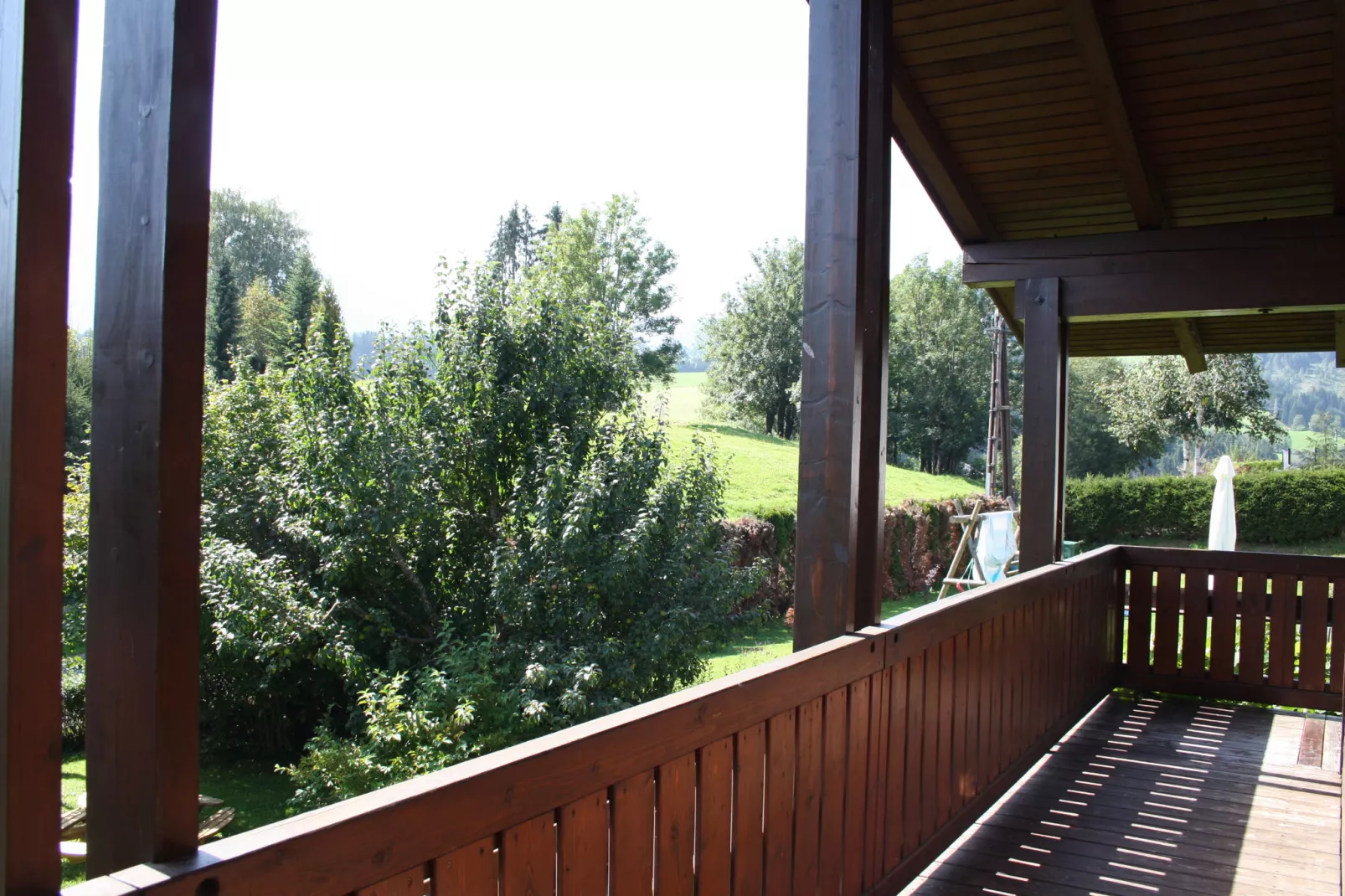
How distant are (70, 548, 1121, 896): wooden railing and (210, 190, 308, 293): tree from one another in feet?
142

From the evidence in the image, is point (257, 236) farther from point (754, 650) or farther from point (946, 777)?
point (946, 777)

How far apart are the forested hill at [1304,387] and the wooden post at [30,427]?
97790 millimetres

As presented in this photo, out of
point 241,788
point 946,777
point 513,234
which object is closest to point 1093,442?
point 513,234

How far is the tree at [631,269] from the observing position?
1591 inches

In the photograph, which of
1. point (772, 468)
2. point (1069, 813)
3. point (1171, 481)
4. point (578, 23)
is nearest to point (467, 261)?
point (1069, 813)

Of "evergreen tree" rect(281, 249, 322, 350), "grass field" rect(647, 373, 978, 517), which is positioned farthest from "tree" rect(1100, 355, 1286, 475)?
"evergreen tree" rect(281, 249, 322, 350)

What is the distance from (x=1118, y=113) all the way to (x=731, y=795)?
361 cm

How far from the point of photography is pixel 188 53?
3.76 feet

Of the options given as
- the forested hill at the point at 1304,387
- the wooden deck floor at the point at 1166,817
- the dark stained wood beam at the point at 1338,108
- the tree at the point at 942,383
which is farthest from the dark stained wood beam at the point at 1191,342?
the forested hill at the point at 1304,387

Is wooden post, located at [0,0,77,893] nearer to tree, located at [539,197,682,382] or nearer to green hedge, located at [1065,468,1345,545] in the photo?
green hedge, located at [1065,468,1345,545]

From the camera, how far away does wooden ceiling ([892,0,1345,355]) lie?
399cm

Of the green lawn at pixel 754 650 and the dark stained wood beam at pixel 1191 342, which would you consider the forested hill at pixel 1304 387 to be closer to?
the green lawn at pixel 754 650

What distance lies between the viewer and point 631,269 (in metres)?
42.8

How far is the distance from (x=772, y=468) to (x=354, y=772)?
1669cm
